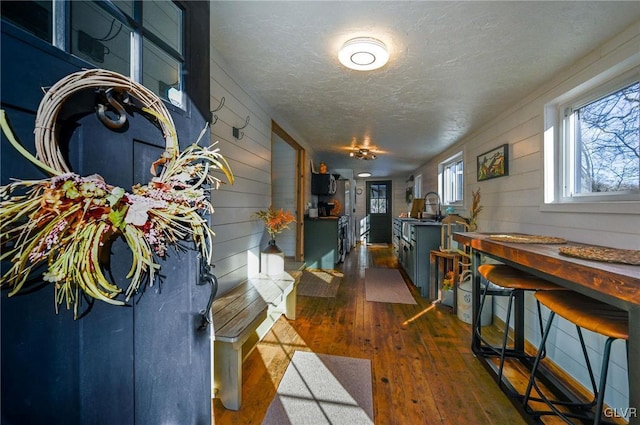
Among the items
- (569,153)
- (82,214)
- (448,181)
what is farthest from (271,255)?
(448,181)

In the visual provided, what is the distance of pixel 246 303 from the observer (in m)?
1.95

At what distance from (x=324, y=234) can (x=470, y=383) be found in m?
3.17

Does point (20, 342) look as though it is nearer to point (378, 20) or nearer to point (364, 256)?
point (378, 20)

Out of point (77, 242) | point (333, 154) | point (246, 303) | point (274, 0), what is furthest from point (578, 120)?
point (333, 154)

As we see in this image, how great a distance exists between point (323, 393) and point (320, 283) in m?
2.40

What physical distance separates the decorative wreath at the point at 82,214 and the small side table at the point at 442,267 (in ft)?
9.97

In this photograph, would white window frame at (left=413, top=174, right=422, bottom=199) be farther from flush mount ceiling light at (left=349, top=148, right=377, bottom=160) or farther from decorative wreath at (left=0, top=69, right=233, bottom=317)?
decorative wreath at (left=0, top=69, right=233, bottom=317)

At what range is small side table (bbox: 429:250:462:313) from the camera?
302cm

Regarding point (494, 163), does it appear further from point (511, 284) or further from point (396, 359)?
point (396, 359)

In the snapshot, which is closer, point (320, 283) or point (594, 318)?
point (594, 318)

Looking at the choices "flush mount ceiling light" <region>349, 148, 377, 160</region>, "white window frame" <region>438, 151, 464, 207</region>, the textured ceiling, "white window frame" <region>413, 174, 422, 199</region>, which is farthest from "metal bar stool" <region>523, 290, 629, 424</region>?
"white window frame" <region>413, 174, 422, 199</region>

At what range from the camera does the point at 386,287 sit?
4027 mm

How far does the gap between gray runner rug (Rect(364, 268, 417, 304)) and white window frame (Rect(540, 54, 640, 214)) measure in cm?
195

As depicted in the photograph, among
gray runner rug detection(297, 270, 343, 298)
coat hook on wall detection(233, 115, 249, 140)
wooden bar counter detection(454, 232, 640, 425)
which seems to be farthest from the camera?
gray runner rug detection(297, 270, 343, 298)
